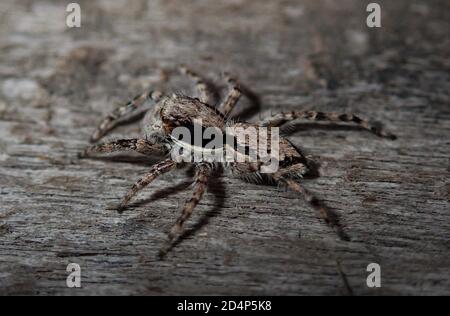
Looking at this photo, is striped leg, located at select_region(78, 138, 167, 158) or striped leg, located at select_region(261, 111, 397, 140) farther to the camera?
striped leg, located at select_region(261, 111, 397, 140)

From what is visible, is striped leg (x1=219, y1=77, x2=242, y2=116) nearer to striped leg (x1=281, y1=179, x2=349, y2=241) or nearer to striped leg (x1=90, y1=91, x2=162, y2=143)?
striped leg (x1=90, y1=91, x2=162, y2=143)

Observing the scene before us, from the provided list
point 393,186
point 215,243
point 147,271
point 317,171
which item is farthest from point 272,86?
point 147,271

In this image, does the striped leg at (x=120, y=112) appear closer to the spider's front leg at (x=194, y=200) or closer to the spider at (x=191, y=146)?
the spider at (x=191, y=146)

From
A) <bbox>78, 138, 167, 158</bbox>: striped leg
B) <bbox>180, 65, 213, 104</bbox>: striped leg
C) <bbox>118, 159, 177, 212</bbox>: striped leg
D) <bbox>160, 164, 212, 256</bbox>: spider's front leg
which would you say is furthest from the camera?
<bbox>180, 65, 213, 104</bbox>: striped leg

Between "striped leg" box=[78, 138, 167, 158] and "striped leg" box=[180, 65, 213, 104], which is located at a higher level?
"striped leg" box=[180, 65, 213, 104]

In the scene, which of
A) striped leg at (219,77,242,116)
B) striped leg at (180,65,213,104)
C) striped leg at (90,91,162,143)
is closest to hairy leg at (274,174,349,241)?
striped leg at (219,77,242,116)

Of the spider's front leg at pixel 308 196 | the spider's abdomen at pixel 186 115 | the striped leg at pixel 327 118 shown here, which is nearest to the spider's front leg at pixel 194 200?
the spider's abdomen at pixel 186 115
